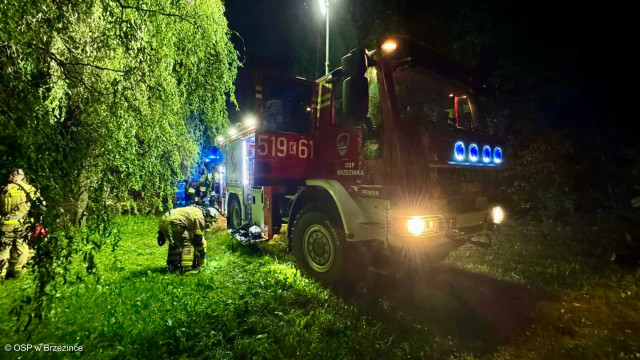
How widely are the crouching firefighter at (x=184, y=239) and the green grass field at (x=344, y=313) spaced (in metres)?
0.29

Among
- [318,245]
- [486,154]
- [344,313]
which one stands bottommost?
[344,313]

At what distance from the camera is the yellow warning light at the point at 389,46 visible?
136 inches

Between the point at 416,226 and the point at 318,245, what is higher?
the point at 416,226

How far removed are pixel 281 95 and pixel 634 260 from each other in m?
6.04

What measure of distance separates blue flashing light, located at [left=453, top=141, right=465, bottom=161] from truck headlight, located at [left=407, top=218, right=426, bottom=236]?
0.98 metres

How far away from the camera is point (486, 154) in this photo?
157 inches

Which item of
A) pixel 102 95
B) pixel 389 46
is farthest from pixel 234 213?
pixel 389 46

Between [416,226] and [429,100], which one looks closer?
[416,226]

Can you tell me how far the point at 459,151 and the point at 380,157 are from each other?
969mm

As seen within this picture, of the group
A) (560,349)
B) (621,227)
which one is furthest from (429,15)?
(560,349)

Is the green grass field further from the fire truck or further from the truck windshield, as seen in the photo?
the truck windshield

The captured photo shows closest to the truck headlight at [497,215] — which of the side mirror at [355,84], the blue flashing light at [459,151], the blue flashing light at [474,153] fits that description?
the blue flashing light at [474,153]

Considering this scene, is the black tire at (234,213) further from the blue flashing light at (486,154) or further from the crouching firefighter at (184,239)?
the blue flashing light at (486,154)

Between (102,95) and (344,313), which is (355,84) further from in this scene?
(344,313)
